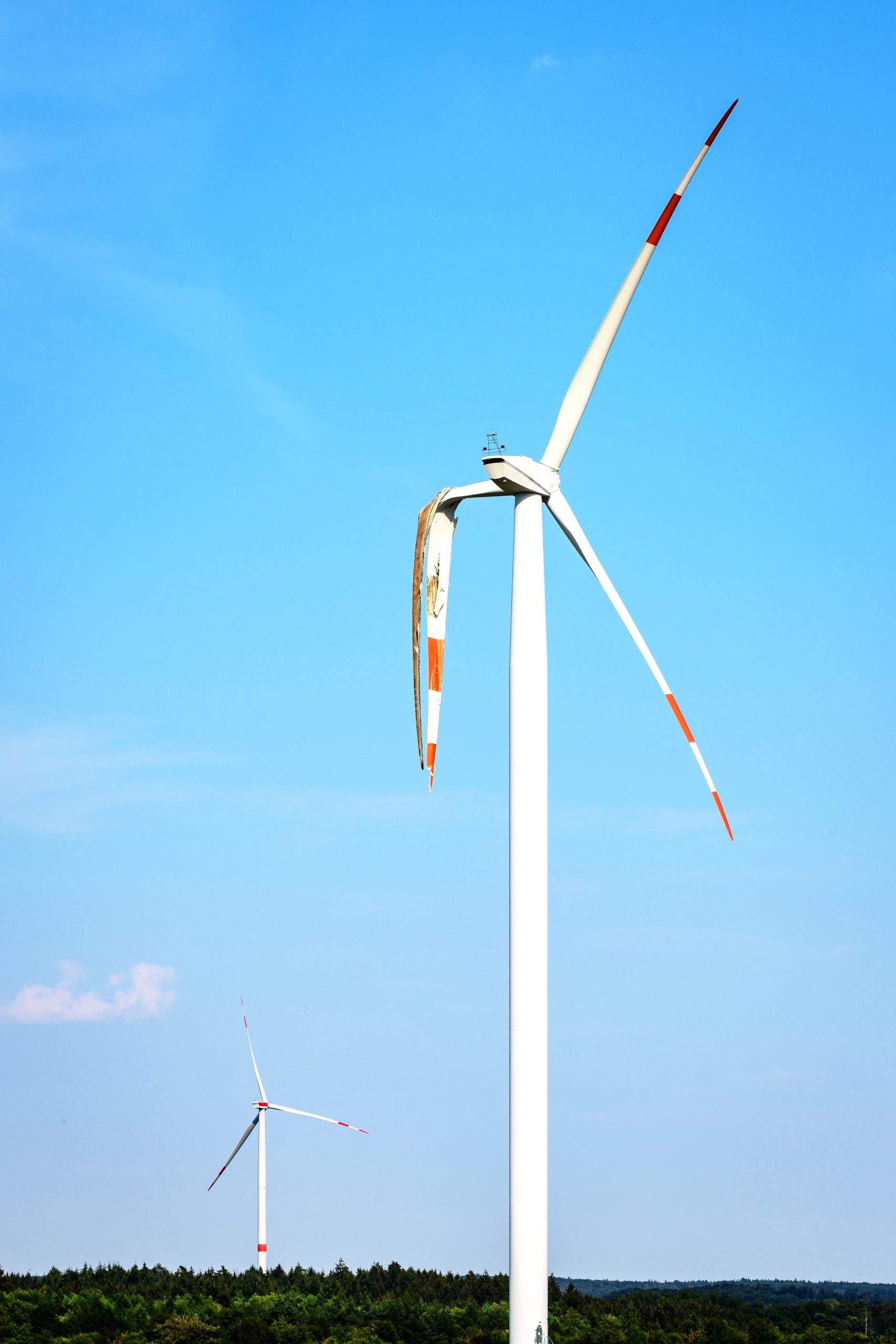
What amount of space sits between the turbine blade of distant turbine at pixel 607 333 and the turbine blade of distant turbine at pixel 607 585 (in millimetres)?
1785

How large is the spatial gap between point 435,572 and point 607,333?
7.25 meters

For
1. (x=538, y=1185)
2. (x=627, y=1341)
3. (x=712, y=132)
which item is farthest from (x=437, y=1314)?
(x=712, y=132)

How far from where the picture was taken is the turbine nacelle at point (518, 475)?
112 ft

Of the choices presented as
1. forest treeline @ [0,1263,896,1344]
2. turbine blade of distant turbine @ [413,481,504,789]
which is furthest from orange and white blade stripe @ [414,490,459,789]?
forest treeline @ [0,1263,896,1344]

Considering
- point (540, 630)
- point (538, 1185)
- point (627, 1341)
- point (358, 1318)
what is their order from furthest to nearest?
point (358, 1318) < point (627, 1341) < point (540, 630) < point (538, 1185)

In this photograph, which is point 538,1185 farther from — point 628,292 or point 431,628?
point 628,292

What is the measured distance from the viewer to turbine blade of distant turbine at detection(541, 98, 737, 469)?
119ft

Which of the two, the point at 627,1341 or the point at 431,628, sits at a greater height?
the point at 431,628

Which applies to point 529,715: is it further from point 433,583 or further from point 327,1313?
point 327,1313

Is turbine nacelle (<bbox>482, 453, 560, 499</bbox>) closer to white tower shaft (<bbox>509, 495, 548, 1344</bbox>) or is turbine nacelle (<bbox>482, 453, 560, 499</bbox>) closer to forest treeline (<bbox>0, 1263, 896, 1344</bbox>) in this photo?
white tower shaft (<bbox>509, 495, 548, 1344</bbox>)

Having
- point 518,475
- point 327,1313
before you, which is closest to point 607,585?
point 518,475

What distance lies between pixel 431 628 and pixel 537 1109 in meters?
11.2

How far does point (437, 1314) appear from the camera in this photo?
52.3 m

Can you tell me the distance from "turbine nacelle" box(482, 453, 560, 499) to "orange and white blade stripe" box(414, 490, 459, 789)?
1979 mm
